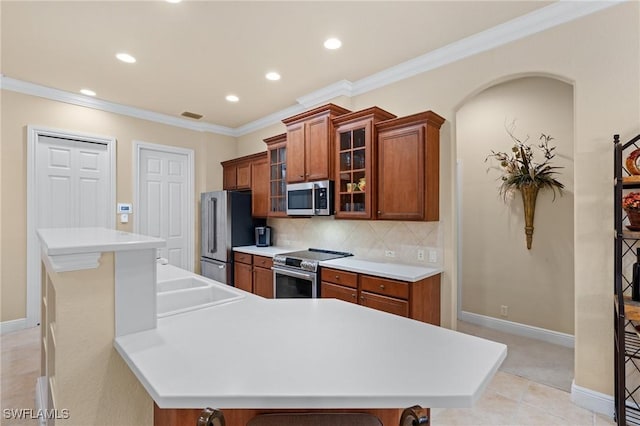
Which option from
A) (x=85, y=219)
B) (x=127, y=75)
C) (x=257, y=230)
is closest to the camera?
(x=127, y=75)

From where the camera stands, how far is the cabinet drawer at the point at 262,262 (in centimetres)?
390

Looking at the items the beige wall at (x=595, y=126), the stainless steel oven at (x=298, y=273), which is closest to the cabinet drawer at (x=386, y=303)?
the stainless steel oven at (x=298, y=273)

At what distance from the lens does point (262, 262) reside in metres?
4.00

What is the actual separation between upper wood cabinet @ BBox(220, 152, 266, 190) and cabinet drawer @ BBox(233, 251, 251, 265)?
1062 mm

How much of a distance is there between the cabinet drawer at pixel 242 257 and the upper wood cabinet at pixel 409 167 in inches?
79.9

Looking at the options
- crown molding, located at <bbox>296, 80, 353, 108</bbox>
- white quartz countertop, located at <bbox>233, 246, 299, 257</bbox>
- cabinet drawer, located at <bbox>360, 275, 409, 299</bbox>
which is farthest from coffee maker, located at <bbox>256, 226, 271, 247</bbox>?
cabinet drawer, located at <bbox>360, 275, 409, 299</bbox>

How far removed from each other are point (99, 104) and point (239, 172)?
202 cm

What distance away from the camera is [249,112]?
468 cm

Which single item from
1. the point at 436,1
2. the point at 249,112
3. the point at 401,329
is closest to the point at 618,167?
the point at 436,1

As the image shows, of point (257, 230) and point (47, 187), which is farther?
point (257, 230)

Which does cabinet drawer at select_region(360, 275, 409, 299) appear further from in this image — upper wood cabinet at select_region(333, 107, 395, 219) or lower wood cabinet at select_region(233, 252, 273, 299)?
lower wood cabinet at select_region(233, 252, 273, 299)

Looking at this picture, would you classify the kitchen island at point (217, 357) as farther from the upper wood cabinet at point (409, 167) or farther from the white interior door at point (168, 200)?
the white interior door at point (168, 200)

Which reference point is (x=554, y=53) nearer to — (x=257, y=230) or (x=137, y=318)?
(x=137, y=318)

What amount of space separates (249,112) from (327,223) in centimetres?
214
